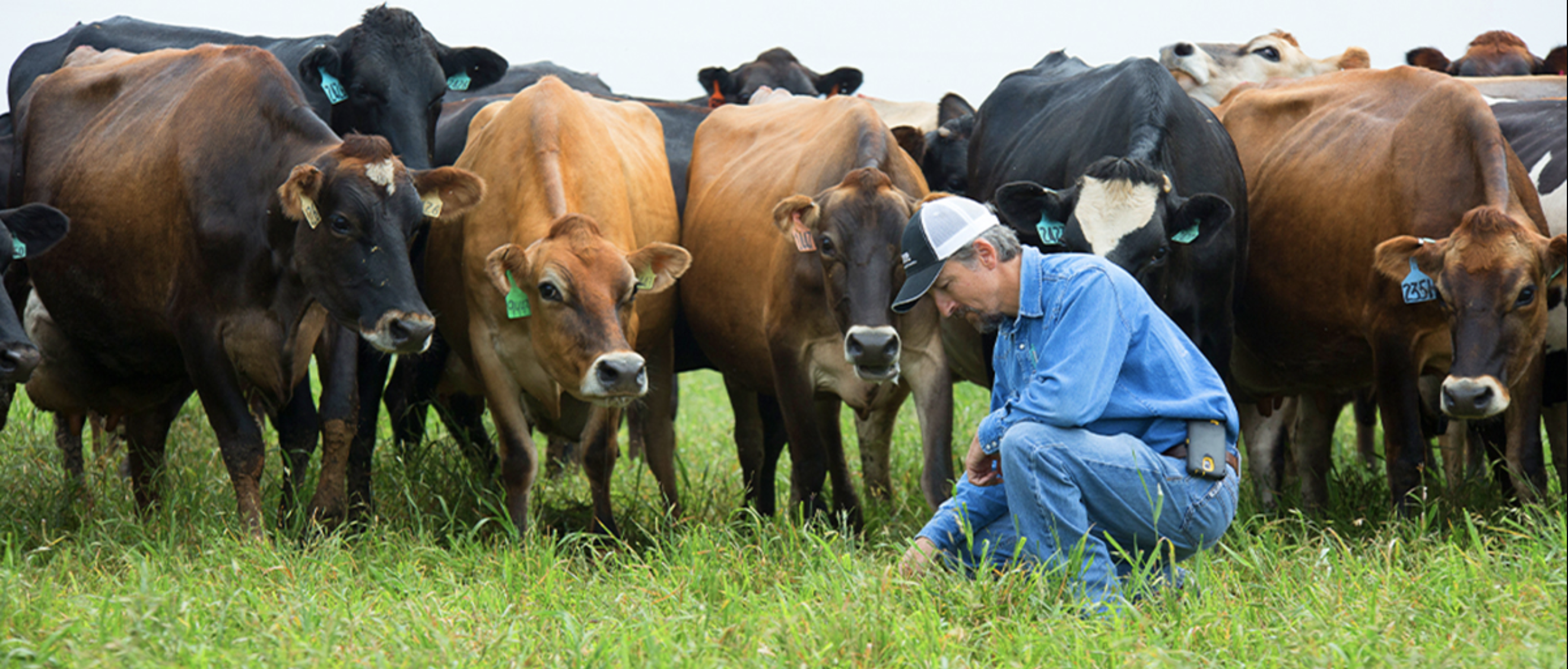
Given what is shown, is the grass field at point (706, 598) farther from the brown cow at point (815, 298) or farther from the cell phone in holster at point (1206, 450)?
the brown cow at point (815, 298)

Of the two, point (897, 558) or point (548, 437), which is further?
point (548, 437)

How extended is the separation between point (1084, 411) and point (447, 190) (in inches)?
122

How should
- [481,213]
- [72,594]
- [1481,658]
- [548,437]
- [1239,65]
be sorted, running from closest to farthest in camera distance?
[1481,658]
[72,594]
[481,213]
[548,437]
[1239,65]

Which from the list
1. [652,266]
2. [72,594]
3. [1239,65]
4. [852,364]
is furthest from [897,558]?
[1239,65]

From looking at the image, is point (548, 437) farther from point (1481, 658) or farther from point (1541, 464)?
point (1481, 658)

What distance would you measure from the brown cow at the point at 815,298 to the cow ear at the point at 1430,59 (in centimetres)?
659

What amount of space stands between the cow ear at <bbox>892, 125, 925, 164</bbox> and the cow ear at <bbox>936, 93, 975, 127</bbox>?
150cm

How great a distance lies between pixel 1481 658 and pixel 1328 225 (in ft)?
11.9

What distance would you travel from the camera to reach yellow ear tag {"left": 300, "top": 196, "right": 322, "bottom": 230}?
549cm

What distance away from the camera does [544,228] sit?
6.00 meters

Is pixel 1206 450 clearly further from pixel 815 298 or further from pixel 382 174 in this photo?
pixel 382 174

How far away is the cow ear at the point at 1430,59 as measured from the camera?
11.7m

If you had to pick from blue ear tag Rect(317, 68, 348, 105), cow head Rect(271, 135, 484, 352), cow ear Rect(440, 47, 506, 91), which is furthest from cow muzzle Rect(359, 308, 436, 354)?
cow ear Rect(440, 47, 506, 91)

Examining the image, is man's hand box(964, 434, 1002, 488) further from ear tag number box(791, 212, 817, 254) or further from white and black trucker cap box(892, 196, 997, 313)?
ear tag number box(791, 212, 817, 254)
